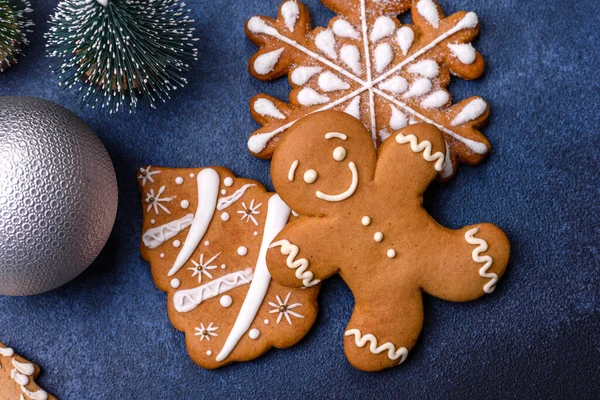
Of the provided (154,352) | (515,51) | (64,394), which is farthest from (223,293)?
(515,51)

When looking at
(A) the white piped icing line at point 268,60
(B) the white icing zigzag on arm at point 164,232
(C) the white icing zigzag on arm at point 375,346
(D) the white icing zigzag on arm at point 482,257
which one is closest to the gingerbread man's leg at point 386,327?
(C) the white icing zigzag on arm at point 375,346

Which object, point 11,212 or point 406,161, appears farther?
point 406,161

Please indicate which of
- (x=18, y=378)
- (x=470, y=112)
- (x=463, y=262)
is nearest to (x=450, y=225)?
(x=463, y=262)

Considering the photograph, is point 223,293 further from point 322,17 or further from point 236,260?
point 322,17

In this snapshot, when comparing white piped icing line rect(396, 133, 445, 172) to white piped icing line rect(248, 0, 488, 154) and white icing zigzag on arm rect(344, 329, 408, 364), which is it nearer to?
white piped icing line rect(248, 0, 488, 154)

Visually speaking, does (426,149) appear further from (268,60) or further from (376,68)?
(268,60)

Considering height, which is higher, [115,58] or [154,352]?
[115,58]

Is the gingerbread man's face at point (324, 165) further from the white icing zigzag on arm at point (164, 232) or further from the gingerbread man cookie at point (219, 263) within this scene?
the white icing zigzag on arm at point (164, 232)
